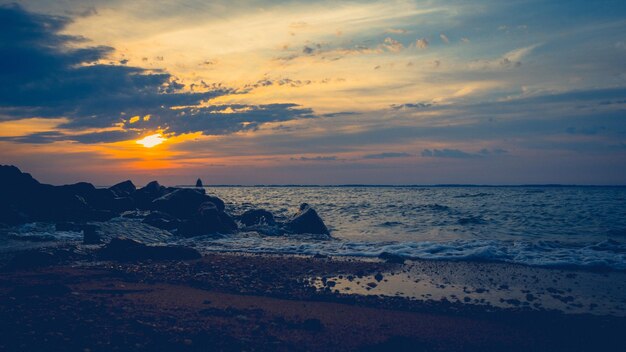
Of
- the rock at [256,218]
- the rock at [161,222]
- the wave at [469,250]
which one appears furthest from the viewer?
the rock at [256,218]

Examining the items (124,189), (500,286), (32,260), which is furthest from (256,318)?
(124,189)

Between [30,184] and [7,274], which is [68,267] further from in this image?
[30,184]

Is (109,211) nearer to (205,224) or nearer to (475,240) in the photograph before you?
(205,224)

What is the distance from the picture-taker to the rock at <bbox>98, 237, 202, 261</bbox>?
14.5 m

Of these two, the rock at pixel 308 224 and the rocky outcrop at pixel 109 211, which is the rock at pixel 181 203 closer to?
the rocky outcrop at pixel 109 211

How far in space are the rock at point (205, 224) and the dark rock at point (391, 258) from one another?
420 inches

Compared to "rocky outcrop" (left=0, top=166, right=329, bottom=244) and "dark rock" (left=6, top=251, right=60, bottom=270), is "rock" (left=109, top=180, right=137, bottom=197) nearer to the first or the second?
"rocky outcrop" (left=0, top=166, right=329, bottom=244)

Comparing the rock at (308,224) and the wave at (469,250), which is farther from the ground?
the rock at (308,224)

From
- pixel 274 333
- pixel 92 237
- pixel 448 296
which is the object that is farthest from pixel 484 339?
pixel 92 237

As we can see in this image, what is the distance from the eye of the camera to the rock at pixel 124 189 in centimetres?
3708

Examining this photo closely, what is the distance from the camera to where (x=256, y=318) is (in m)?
8.09

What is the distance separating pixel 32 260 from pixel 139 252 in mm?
3070

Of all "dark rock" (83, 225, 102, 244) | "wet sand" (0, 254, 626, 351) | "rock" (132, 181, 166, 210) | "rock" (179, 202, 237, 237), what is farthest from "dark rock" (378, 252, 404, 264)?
"rock" (132, 181, 166, 210)

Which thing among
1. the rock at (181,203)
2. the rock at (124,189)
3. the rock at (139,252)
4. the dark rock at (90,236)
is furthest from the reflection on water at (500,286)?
the rock at (124,189)
